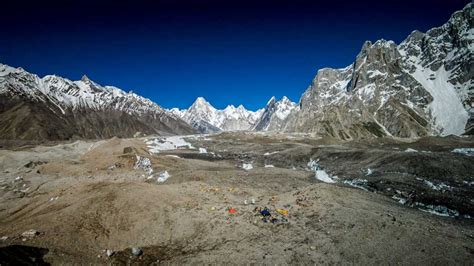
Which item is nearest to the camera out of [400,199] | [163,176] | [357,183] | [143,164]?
[400,199]

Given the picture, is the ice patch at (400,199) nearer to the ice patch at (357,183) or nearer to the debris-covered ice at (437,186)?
the ice patch at (357,183)

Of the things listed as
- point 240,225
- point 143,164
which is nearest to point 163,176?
point 143,164

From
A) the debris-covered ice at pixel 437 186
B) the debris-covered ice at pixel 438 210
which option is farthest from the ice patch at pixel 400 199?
the debris-covered ice at pixel 437 186

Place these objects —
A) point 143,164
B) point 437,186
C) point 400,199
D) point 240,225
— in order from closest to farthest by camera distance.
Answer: point 240,225, point 400,199, point 437,186, point 143,164

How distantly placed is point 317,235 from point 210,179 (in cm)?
2195

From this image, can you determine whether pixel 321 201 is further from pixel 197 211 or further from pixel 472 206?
pixel 472 206

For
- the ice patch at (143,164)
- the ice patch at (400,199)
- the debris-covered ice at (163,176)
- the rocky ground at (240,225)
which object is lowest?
the ice patch at (400,199)

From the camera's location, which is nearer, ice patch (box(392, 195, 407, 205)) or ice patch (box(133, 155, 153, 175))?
ice patch (box(392, 195, 407, 205))

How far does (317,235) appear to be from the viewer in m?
21.0

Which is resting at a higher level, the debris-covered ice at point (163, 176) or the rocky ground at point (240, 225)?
the debris-covered ice at point (163, 176)

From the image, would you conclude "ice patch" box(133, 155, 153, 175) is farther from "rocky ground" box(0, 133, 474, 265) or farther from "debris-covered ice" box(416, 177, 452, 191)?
"debris-covered ice" box(416, 177, 452, 191)

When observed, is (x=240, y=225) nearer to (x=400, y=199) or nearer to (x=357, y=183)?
(x=400, y=199)

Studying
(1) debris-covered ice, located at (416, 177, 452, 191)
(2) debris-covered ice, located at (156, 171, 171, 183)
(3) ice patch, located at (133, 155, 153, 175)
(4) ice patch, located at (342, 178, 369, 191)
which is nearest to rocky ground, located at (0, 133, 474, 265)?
(1) debris-covered ice, located at (416, 177, 452, 191)

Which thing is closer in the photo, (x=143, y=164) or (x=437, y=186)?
(x=437, y=186)
